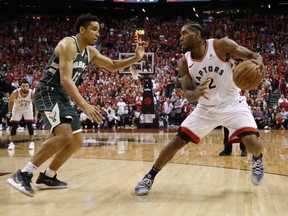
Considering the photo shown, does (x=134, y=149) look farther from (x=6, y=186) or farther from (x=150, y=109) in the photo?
(x=150, y=109)

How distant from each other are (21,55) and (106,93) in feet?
27.0

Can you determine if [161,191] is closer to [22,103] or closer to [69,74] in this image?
[69,74]

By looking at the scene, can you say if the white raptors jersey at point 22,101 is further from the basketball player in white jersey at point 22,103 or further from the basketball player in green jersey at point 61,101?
the basketball player in green jersey at point 61,101

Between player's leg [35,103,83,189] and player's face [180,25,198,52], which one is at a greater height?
player's face [180,25,198,52]

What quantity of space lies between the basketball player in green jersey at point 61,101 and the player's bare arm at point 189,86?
101 cm

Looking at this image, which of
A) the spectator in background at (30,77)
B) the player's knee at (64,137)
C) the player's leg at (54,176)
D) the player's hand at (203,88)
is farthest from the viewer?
the spectator in background at (30,77)

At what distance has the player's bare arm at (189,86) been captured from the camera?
13.3 feet

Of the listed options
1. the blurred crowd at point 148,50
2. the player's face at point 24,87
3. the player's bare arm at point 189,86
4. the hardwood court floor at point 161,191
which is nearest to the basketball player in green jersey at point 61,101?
the hardwood court floor at point 161,191

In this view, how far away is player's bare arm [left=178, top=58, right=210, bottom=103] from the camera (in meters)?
4.06

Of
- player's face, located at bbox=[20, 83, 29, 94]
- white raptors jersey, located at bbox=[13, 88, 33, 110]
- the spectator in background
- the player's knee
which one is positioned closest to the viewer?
the player's knee

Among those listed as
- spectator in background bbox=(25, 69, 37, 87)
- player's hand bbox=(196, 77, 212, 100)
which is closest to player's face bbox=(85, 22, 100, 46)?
player's hand bbox=(196, 77, 212, 100)

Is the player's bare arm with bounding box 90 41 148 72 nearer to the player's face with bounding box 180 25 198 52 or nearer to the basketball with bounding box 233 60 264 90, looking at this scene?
the player's face with bounding box 180 25 198 52

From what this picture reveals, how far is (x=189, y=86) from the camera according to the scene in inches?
171

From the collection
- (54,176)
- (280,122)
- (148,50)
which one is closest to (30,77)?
(148,50)
